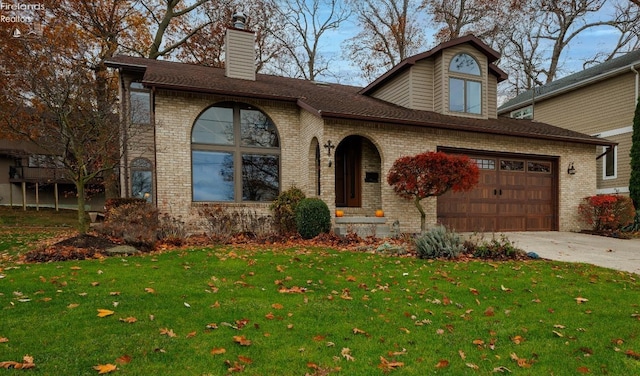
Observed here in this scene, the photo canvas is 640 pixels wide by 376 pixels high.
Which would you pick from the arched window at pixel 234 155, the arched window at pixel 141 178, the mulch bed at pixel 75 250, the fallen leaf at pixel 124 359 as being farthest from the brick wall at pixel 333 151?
the fallen leaf at pixel 124 359

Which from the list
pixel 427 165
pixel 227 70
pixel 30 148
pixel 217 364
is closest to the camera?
pixel 217 364

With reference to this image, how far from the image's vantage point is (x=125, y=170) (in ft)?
43.8

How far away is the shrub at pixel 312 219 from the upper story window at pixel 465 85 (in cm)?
657

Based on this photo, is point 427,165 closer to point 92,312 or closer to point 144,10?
point 92,312

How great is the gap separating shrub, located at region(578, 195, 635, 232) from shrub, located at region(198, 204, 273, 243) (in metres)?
11.0

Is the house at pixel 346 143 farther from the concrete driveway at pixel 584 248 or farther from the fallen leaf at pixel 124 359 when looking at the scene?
the fallen leaf at pixel 124 359

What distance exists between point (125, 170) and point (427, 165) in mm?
10523

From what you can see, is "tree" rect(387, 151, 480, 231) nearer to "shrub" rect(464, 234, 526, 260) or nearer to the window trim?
"shrub" rect(464, 234, 526, 260)

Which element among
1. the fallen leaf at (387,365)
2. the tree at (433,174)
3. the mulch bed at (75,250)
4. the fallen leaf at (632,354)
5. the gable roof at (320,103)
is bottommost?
the fallen leaf at (632,354)

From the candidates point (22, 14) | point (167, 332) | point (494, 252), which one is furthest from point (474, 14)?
point (167, 332)

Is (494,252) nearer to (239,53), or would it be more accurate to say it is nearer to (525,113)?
(239,53)

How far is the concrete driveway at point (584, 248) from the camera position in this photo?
742cm

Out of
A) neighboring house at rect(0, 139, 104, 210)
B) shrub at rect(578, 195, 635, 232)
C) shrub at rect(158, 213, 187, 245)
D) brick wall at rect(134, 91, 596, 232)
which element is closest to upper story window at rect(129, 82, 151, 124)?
brick wall at rect(134, 91, 596, 232)

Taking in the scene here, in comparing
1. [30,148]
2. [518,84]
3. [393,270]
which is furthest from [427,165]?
[30,148]
